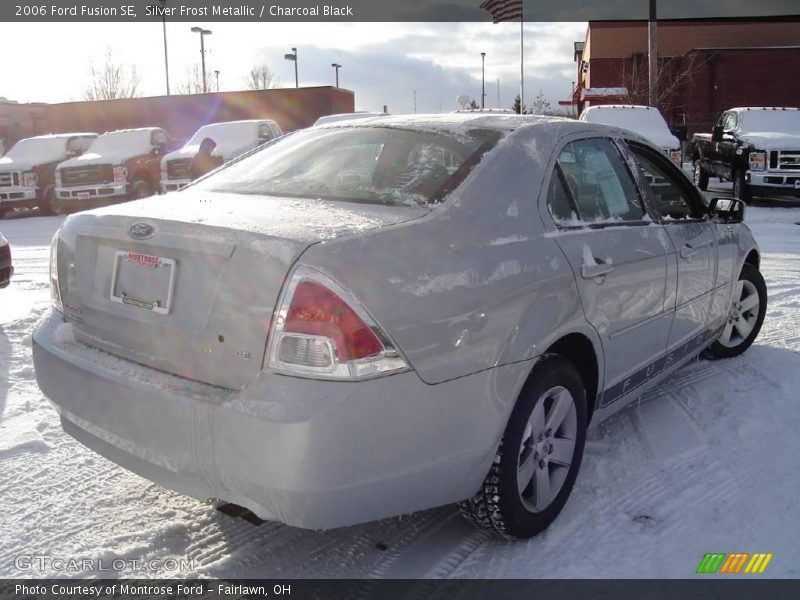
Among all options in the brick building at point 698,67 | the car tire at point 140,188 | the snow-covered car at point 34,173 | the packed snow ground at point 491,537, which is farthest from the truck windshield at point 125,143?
the brick building at point 698,67

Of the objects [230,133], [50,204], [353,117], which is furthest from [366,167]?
[50,204]

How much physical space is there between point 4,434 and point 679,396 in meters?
3.76

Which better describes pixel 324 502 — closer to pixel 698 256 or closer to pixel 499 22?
pixel 698 256

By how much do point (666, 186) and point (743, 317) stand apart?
141cm

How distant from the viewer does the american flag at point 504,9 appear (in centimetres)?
2167

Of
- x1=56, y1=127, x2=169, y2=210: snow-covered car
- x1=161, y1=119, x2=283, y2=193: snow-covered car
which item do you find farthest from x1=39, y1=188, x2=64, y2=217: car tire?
x1=161, y1=119, x2=283, y2=193: snow-covered car

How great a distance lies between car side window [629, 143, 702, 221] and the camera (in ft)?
13.1

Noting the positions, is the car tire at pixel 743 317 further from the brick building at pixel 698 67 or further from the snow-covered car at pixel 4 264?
the brick building at pixel 698 67

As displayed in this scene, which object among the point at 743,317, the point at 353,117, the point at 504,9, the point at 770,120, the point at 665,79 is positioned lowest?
the point at 743,317

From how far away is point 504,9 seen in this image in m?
22.0

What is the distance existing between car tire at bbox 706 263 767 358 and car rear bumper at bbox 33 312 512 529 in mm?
2972

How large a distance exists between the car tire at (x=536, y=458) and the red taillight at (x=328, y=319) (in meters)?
0.78

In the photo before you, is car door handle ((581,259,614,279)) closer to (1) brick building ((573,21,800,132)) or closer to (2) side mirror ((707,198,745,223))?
(2) side mirror ((707,198,745,223))

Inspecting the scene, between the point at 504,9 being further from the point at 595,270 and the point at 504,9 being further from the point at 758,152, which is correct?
the point at 595,270
